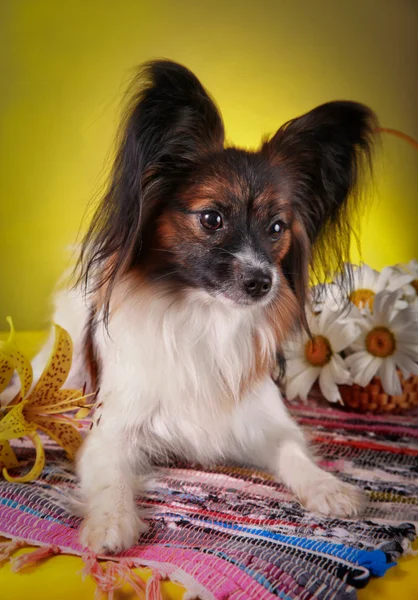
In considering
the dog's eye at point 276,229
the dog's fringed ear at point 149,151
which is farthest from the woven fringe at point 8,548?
the dog's eye at point 276,229

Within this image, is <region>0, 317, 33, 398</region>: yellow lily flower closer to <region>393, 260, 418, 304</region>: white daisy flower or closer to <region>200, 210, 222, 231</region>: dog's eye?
<region>200, 210, 222, 231</region>: dog's eye

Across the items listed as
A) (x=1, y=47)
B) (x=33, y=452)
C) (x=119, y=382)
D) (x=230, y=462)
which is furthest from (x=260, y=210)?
(x=1, y=47)

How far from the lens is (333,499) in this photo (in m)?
1.65

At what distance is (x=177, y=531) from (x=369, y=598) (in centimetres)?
46

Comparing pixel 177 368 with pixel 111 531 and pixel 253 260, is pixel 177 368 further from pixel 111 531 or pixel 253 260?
pixel 111 531

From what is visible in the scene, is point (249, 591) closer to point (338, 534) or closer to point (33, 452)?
point (338, 534)

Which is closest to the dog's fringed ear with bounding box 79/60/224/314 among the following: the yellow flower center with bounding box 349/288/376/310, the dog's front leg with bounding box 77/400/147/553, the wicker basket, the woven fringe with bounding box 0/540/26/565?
the dog's front leg with bounding box 77/400/147/553

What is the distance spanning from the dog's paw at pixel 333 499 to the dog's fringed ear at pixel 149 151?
793mm

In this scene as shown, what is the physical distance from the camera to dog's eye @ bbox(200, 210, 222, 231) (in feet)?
6.04

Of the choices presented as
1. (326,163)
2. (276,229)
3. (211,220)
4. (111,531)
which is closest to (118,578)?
(111,531)

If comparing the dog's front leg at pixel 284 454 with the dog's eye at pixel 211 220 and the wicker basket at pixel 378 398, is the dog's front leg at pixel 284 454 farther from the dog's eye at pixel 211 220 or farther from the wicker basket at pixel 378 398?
the dog's eye at pixel 211 220

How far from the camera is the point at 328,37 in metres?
3.93

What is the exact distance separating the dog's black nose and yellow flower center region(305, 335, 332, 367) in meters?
0.82

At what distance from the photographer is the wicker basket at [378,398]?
2.57 m
